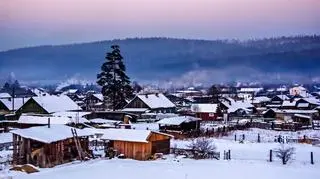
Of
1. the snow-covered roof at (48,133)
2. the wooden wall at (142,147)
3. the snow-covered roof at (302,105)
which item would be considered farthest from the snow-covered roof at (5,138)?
the snow-covered roof at (302,105)

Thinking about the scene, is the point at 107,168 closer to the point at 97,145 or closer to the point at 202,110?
the point at 97,145

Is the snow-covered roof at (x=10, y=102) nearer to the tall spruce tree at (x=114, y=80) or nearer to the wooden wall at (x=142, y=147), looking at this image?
the tall spruce tree at (x=114, y=80)

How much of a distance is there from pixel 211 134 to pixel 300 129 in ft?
44.9

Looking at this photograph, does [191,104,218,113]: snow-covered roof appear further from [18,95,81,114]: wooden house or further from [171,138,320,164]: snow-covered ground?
[171,138,320,164]: snow-covered ground

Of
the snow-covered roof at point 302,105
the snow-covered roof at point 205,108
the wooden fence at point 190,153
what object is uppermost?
the snow-covered roof at point 302,105

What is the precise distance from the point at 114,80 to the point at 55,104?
886 cm

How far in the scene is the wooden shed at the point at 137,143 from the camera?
116 feet

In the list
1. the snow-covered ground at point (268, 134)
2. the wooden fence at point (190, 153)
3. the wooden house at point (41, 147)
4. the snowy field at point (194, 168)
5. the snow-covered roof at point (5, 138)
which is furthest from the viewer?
the snow-covered ground at point (268, 134)

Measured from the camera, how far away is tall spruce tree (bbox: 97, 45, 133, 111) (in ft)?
226

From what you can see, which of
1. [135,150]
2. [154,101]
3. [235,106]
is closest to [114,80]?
[154,101]

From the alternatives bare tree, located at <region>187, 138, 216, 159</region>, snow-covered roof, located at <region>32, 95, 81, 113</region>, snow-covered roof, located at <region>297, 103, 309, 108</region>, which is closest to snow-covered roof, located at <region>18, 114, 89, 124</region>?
snow-covered roof, located at <region>32, 95, 81, 113</region>

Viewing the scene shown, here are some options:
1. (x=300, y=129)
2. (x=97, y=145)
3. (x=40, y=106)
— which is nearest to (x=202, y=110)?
(x=300, y=129)

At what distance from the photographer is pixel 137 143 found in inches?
1389

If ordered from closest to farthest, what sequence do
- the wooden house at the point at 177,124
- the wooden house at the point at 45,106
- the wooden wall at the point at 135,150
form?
the wooden wall at the point at 135,150 < the wooden house at the point at 177,124 < the wooden house at the point at 45,106
